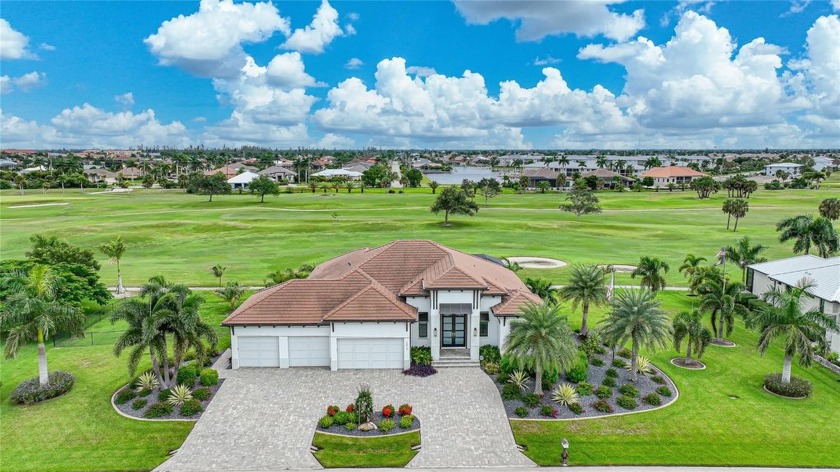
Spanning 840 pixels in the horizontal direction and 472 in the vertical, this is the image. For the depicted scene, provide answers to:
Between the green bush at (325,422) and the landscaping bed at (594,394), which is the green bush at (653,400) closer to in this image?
the landscaping bed at (594,394)

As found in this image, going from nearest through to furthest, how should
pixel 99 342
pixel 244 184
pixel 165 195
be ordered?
pixel 99 342, pixel 165 195, pixel 244 184

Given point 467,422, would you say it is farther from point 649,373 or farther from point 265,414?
point 649,373

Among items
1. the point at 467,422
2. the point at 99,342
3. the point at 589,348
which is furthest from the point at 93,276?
the point at 589,348

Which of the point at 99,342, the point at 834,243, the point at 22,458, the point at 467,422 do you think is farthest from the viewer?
the point at 834,243

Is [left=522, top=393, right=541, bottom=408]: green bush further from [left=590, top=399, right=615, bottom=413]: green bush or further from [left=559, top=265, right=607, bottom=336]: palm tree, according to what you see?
[left=559, top=265, right=607, bottom=336]: palm tree

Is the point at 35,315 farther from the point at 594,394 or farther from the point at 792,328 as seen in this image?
the point at 792,328
